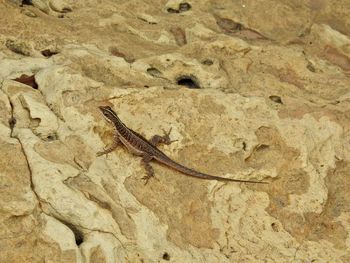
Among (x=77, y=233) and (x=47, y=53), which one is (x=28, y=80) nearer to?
(x=47, y=53)

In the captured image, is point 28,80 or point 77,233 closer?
point 77,233

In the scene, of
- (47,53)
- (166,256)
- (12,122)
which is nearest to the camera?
(166,256)

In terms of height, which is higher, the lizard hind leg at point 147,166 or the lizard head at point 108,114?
the lizard head at point 108,114

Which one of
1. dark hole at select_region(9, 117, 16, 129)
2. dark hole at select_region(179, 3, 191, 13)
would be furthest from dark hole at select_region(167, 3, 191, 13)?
dark hole at select_region(9, 117, 16, 129)

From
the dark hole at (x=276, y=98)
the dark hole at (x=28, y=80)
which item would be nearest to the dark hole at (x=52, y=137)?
the dark hole at (x=28, y=80)

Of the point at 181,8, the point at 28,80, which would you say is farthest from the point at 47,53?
the point at 181,8

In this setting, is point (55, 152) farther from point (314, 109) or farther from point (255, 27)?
point (255, 27)

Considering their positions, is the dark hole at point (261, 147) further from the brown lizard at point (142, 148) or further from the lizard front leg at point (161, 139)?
the lizard front leg at point (161, 139)

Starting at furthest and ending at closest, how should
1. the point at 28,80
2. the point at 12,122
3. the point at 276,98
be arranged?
the point at 276,98
the point at 28,80
the point at 12,122
